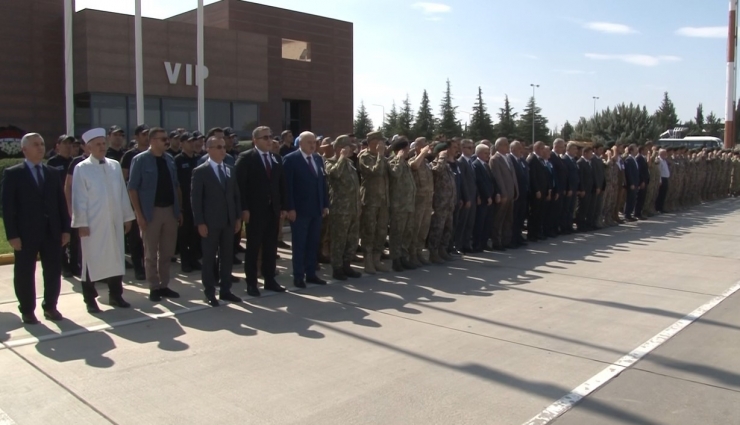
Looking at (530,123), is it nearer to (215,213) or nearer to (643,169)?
(643,169)

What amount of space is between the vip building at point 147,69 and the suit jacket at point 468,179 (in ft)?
71.1

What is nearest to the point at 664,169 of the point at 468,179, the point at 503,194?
the point at 503,194

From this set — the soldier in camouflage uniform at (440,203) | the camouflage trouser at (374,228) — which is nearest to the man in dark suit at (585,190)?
the soldier in camouflage uniform at (440,203)

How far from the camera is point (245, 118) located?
34656 millimetres

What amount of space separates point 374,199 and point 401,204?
46cm

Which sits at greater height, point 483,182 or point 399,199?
point 483,182

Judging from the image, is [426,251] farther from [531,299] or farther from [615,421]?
[615,421]

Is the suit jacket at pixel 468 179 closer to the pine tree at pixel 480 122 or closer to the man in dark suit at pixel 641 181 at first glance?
the man in dark suit at pixel 641 181

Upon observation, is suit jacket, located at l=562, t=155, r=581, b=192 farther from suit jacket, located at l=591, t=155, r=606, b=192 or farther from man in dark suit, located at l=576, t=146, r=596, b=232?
suit jacket, located at l=591, t=155, r=606, b=192

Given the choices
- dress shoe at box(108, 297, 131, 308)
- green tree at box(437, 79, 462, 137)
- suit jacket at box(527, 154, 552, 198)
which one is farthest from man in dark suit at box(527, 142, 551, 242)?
green tree at box(437, 79, 462, 137)

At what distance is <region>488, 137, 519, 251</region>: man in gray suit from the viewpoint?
12.0 metres

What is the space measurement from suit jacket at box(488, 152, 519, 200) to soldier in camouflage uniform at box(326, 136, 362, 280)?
3.82m

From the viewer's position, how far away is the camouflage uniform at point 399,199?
31.5ft

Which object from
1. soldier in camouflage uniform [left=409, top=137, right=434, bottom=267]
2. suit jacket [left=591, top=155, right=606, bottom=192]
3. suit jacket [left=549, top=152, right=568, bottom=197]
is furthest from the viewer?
suit jacket [left=591, top=155, right=606, bottom=192]
